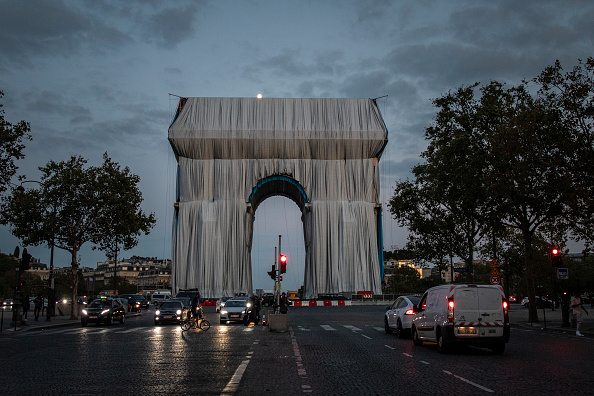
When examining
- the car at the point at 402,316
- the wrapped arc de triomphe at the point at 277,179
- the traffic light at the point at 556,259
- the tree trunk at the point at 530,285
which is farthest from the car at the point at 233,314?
the wrapped arc de triomphe at the point at 277,179

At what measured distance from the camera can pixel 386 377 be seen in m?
11.3

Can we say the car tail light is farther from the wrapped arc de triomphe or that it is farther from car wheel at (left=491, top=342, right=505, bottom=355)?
the wrapped arc de triomphe

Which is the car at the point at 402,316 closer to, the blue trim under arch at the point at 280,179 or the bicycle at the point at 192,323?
the bicycle at the point at 192,323

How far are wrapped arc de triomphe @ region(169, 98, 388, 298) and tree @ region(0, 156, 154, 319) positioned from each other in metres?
20.0

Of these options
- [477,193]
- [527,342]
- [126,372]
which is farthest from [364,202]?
[126,372]

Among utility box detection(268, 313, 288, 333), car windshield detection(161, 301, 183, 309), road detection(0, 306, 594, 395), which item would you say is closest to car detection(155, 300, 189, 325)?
car windshield detection(161, 301, 183, 309)

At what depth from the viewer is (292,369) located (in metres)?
12.6

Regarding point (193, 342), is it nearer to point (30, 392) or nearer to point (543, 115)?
point (30, 392)

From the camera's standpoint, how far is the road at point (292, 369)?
9992mm

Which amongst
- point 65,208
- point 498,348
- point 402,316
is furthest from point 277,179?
point 498,348

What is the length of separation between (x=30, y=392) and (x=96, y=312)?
2603cm

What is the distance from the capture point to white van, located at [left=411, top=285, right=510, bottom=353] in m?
16.4

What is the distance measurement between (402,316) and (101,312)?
19431 millimetres

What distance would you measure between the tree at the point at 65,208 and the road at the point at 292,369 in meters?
24.9
